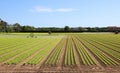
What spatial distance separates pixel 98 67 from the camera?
1273 centimetres

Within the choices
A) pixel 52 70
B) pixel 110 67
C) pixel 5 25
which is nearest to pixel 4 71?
pixel 52 70

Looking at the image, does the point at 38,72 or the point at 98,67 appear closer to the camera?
the point at 38,72

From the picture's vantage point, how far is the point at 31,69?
1210 cm

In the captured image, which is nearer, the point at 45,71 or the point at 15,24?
the point at 45,71

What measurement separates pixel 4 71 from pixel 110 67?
652 cm

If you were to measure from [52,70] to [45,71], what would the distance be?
0.48m

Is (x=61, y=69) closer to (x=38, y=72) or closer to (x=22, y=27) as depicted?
(x=38, y=72)

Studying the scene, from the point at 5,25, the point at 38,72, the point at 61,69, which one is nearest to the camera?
the point at 38,72

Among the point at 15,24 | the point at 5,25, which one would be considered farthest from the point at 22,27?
the point at 5,25

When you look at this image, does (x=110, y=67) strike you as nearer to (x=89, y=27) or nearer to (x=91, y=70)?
(x=91, y=70)

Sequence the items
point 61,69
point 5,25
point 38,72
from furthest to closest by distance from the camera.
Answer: point 5,25, point 61,69, point 38,72

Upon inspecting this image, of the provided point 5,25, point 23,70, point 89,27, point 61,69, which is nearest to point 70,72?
point 61,69

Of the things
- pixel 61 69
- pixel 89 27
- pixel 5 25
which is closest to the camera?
pixel 61 69

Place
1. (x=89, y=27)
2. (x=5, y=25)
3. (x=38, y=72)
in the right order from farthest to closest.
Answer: (x=89, y=27) → (x=5, y=25) → (x=38, y=72)
